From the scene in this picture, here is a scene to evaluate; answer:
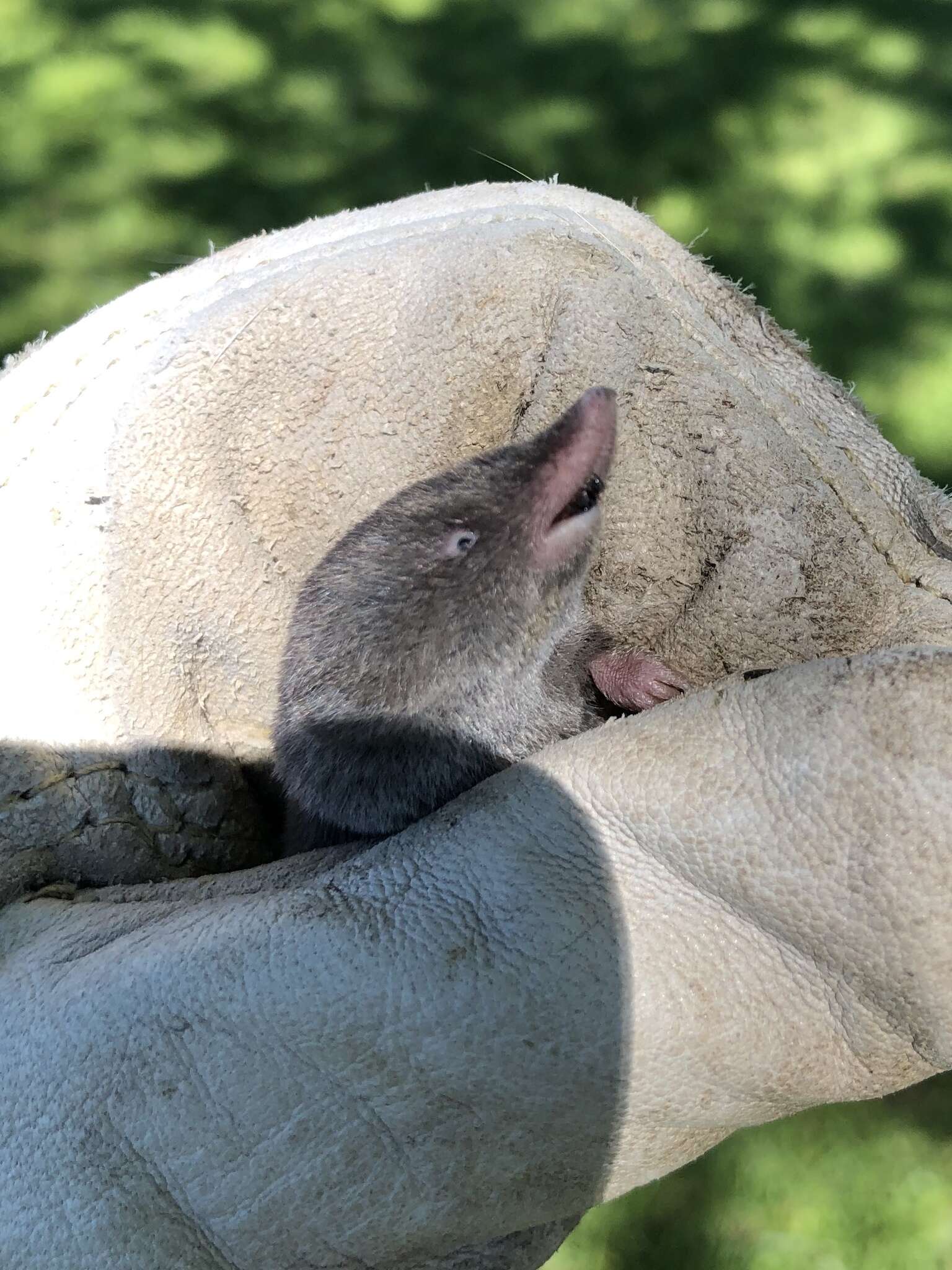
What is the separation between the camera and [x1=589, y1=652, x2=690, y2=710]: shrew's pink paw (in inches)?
48.9

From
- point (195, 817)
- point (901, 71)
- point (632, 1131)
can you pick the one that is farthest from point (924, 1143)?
point (901, 71)

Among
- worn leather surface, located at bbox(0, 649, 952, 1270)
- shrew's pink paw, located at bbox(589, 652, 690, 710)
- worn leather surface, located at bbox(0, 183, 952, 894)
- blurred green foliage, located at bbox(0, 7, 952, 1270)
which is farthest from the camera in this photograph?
blurred green foliage, located at bbox(0, 7, 952, 1270)

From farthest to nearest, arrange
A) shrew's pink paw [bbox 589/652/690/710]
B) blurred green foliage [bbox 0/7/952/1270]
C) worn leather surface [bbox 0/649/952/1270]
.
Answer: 1. blurred green foliage [bbox 0/7/952/1270]
2. shrew's pink paw [bbox 589/652/690/710]
3. worn leather surface [bbox 0/649/952/1270]

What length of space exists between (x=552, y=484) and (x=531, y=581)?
118 mm

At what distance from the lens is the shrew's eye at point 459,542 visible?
3.68 feet

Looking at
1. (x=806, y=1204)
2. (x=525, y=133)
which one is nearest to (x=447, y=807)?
(x=806, y=1204)

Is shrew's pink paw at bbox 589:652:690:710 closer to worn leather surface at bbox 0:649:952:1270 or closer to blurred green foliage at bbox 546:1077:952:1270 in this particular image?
worn leather surface at bbox 0:649:952:1270

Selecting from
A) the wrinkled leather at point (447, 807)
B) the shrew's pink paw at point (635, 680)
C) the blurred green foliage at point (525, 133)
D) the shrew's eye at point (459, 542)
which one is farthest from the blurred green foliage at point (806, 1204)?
the blurred green foliage at point (525, 133)

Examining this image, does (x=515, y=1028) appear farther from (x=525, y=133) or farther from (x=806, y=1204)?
(x=525, y=133)

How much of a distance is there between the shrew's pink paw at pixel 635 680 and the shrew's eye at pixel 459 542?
11.5 inches

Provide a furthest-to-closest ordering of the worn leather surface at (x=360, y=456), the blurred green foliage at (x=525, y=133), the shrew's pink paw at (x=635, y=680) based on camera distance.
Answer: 1. the blurred green foliage at (x=525, y=133)
2. the shrew's pink paw at (x=635, y=680)
3. the worn leather surface at (x=360, y=456)

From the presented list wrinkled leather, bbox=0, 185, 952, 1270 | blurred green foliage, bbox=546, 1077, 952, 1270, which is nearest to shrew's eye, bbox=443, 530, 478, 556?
wrinkled leather, bbox=0, 185, 952, 1270

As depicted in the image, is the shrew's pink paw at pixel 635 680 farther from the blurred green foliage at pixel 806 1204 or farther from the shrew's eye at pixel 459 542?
the blurred green foliage at pixel 806 1204

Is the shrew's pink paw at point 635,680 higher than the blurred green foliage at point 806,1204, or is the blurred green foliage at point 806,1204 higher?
the shrew's pink paw at point 635,680
